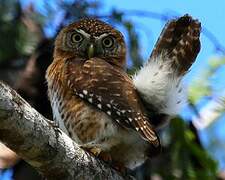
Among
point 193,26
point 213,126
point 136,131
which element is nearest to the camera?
point 136,131

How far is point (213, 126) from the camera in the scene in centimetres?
679

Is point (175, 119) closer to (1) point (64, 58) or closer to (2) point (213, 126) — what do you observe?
(1) point (64, 58)

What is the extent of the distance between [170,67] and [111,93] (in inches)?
15.3

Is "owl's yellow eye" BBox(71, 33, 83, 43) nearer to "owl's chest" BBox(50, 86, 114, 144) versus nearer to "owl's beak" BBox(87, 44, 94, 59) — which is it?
"owl's beak" BBox(87, 44, 94, 59)

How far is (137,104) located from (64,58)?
809 mm

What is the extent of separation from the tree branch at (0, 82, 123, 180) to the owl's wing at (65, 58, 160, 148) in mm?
386

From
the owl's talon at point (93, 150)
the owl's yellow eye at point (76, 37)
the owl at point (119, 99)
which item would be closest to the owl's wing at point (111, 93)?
the owl at point (119, 99)

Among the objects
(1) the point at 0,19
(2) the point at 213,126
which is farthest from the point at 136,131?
(2) the point at 213,126

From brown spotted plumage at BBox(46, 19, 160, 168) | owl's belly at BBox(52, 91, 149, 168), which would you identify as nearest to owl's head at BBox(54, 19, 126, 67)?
brown spotted plumage at BBox(46, 19, 160, 168)

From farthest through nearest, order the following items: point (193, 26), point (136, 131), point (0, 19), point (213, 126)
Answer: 1. point (213, 126)
2. point (0, 19)
3. point (193, 26)
4. point (136, 131)

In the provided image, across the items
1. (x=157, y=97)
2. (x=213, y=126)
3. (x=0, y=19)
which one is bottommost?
(x=213, y=126)

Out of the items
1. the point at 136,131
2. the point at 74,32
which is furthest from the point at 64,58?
the point at 136,131

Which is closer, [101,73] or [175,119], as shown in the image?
[101,73]

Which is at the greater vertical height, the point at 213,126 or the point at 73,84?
the point at 73,84
